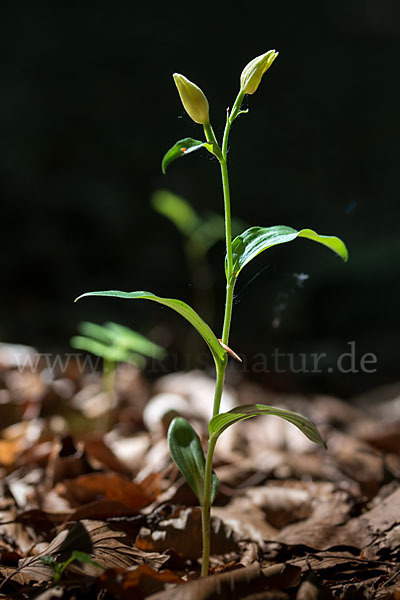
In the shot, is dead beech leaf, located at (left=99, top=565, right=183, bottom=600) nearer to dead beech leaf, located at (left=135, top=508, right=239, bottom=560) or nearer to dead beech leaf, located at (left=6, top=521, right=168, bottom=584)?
dead beech leaf, located at (left=6, top=521, right=168, bottom=584)

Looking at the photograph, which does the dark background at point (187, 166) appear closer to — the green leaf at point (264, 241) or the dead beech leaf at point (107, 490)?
the dead beech leaf at point (107, 490)

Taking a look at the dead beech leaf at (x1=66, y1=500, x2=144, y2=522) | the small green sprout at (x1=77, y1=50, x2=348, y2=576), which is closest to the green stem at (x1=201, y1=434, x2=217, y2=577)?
the small green sprout at (x1=77, y1=50, x2=348, y2=576)

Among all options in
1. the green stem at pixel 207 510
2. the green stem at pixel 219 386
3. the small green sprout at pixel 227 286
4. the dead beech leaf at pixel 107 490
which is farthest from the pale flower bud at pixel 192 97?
the dead beech leaf at pixel 107 490

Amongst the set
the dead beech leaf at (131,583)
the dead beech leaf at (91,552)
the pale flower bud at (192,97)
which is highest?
the pale flower bud at (192,97)

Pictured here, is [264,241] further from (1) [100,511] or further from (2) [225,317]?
(1) [100,511]

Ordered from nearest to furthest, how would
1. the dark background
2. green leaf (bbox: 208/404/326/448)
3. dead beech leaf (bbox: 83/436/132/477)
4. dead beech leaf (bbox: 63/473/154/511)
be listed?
green leaf (bbox: 208/404/326/448), dead beech leaf (bbox: 63/473/154/511), dead beech leaf (bbox: 83/436/132/477), the dark background

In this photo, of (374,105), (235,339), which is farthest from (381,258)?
(374,105)

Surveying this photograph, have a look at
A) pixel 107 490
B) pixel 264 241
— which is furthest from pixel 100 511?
pixel 264 241
